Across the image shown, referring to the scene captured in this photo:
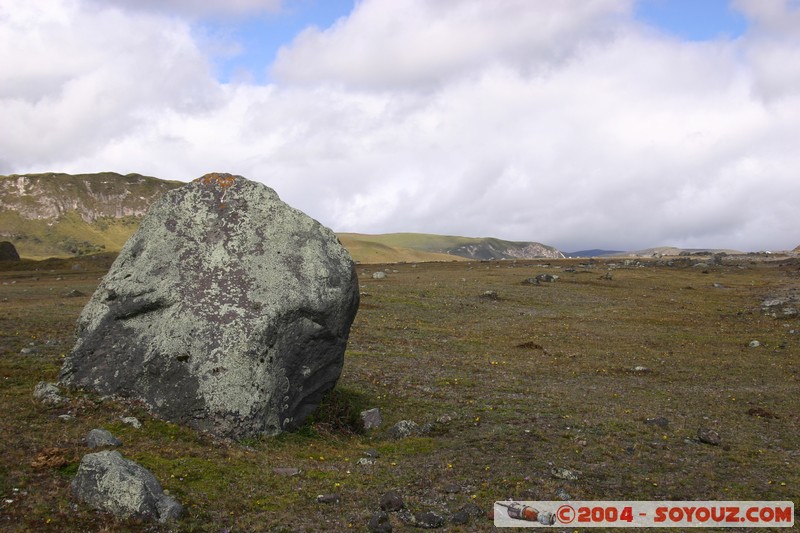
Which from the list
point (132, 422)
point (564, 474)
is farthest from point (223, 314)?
point (564, 474)

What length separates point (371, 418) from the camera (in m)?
17.7

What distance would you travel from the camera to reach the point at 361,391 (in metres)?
20.5

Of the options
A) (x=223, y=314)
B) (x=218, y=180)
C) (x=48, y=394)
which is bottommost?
(x=48, y=394)

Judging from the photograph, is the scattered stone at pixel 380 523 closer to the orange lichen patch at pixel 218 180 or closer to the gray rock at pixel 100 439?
the gray rock at pixel 100 439

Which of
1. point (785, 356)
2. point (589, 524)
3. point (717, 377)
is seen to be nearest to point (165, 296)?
point (589, 524)

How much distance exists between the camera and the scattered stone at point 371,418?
57.1 ft

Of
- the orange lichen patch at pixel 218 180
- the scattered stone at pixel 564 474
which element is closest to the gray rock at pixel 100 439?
the orange lichen patch at pixel 218 180

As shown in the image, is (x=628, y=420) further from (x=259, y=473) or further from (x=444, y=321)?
(x=444, y=321)

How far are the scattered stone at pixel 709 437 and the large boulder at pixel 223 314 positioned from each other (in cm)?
1079

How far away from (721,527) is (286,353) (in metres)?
10.8

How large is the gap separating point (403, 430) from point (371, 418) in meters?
1.40

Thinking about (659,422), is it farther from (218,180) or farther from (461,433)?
(218,180)

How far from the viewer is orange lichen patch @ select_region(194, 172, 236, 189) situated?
18.0 m

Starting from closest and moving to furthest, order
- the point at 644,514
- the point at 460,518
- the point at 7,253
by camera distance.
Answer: the point at 460,518 → the point at 644,514 → the point at 7,253
